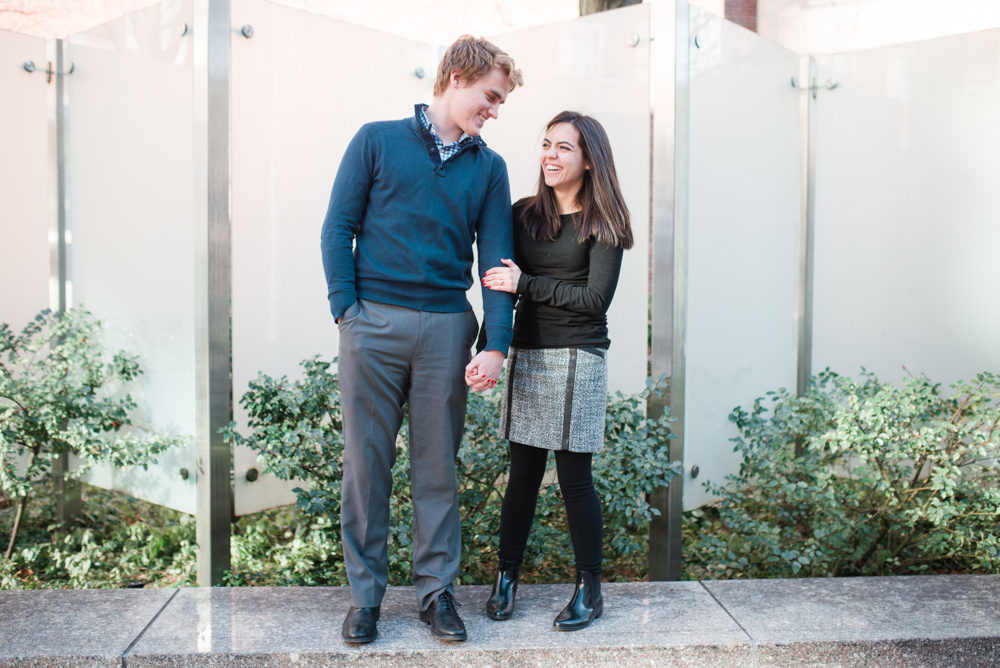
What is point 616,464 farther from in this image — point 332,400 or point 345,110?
point 345,110

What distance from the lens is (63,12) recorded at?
24.3 ft

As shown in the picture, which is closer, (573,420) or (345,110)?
(573,420)

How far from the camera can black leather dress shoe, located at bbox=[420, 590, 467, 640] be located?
2111mm

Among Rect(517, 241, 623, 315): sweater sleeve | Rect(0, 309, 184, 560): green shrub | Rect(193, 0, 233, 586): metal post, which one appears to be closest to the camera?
Rect(517, 241, 623, 315): sweater sleeve

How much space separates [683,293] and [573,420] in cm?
105

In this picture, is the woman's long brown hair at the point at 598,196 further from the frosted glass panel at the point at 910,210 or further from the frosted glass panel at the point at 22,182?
the frosted glass panel at the point at 22,182

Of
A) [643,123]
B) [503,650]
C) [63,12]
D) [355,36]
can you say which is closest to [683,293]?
[643,123]

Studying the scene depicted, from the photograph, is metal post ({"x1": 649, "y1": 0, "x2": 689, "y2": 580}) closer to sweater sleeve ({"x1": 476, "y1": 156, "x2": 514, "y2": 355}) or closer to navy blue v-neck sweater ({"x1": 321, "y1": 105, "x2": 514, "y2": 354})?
sweater sleeve ({"x1": 476, "y1": 156, "x2": 514, "y2": 355})

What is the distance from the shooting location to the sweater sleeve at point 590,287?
217 cm

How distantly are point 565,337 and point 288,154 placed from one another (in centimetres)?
168

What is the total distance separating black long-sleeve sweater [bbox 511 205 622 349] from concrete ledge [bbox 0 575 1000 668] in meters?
0.86

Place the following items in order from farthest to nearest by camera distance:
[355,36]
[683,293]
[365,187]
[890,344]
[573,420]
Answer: [890,344] < [355,36] < [683,293] < [573,420] < [365,187]

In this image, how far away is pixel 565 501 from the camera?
2.29 m

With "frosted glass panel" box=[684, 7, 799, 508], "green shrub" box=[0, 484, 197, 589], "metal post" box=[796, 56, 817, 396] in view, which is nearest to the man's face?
"frosted glass panel" box=[684, 7, 799, 508]
